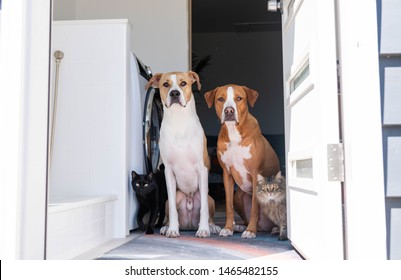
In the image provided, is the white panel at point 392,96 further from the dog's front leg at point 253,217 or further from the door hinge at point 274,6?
the dog's front leg at point 253,217

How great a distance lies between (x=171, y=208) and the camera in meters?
2.73

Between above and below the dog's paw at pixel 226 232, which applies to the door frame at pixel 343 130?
above

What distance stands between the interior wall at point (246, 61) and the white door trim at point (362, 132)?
6.48 meters

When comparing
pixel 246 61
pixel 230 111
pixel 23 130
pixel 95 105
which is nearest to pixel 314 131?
pixel 23 130

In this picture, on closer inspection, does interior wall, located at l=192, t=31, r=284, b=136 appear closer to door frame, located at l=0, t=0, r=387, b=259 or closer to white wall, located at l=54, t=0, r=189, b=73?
white wall, located at l=54, t=0, r=189, b=73

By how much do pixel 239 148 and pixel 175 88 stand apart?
582 millimetres

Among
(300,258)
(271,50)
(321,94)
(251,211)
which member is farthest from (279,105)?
(321,94)

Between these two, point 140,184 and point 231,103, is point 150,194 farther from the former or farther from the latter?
point 231,103

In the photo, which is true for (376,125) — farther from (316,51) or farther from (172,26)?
(172,26)

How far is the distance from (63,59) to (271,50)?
588 centimetres

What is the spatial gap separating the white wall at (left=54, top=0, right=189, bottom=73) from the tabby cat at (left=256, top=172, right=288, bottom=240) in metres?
1.98

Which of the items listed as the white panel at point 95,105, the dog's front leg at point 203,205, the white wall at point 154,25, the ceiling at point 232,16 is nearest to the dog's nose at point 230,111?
the dog's front leg at point 203,205

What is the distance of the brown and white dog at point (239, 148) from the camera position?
271cm

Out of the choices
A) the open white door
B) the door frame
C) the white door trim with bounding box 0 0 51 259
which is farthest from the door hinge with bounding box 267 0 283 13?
the white door trim with bounding box 0 0 51 259
